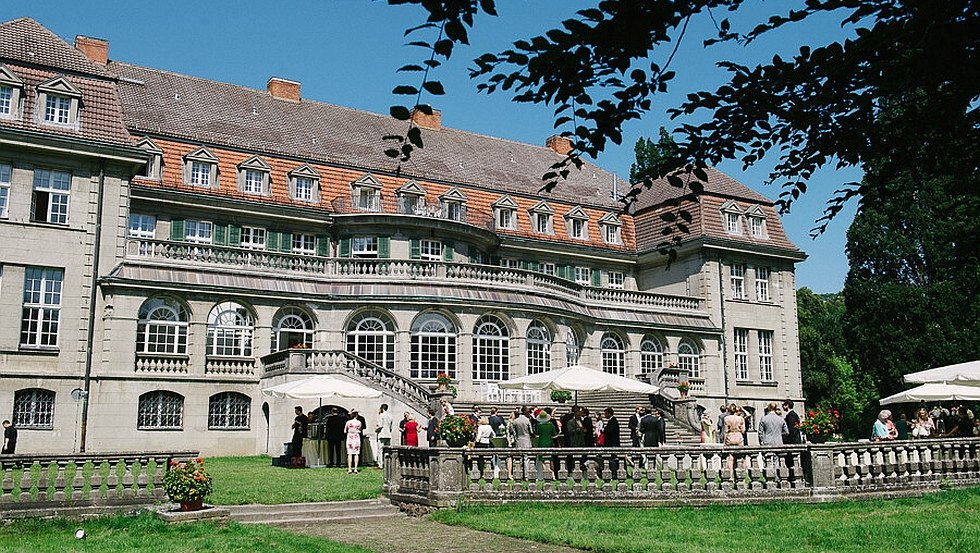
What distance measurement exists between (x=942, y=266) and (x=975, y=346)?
36848mm

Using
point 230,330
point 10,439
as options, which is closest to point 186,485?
point 10,439

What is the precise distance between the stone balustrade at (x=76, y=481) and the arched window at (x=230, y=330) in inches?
636

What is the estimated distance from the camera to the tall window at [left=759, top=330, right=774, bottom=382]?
4338 cm

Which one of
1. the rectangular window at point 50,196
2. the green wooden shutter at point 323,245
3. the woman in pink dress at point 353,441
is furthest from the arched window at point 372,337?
the rectangular window at point 50,196

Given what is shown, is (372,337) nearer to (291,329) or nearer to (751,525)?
(291,329)

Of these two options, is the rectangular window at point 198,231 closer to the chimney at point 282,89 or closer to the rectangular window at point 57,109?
the rectangular window at point 57,109

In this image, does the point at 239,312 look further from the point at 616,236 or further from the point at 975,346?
the point at 975,346

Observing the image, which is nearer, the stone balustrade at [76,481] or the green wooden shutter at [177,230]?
the stone balustrade at [76,481]

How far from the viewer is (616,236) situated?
148 ft

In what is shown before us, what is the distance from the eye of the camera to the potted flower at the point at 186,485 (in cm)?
1366

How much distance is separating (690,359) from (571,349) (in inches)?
294

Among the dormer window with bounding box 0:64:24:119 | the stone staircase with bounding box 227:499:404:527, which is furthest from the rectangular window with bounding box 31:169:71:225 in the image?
the stone staircase with bounding box 227:499:404:527

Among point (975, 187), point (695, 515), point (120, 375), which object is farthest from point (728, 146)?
point (120, 375)

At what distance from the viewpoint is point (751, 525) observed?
13.2 m
